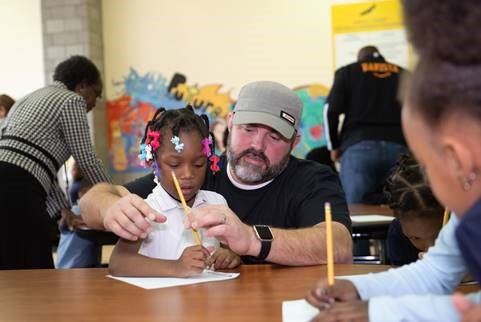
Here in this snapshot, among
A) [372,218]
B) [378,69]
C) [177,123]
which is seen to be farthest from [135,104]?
[177,123]

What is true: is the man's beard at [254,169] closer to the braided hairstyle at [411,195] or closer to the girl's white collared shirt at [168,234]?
the girl's white collared shirt at [168,234]

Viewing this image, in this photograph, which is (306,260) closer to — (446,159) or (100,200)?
(100,200)

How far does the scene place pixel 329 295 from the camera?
92cm

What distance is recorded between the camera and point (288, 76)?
5.98 meters

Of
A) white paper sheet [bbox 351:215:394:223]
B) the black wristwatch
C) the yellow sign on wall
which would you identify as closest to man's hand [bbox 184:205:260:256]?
the black wristwatch

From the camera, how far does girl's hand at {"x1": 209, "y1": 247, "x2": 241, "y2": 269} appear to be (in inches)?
57.1

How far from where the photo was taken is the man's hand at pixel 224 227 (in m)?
1.30

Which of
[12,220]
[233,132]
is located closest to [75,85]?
[12,220]

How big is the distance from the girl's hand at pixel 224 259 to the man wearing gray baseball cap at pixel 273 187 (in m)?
0.10

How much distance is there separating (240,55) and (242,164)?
4340 millimetres

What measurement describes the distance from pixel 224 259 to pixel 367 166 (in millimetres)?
2339

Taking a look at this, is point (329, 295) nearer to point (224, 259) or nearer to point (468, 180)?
point (468, 180)

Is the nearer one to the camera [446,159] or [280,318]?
[446,159]

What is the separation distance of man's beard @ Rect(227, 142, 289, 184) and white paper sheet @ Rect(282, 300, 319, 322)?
0.85m
